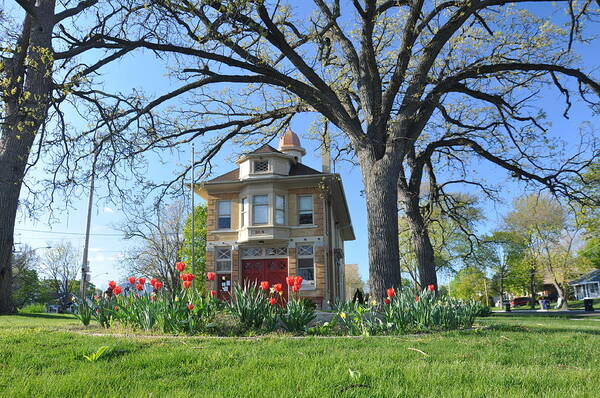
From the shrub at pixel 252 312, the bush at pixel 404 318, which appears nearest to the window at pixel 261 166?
the bush at pixel 404 318

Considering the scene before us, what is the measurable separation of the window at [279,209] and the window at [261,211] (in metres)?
0.51

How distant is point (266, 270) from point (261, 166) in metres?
5.98

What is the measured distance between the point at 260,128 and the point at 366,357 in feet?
40.6

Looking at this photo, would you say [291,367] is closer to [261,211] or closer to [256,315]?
[256,315]

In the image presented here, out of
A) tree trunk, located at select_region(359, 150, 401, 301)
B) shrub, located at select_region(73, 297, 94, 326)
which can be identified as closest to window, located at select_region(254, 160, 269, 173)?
tree trunk, located at select_region(359, 150, 401, 301)

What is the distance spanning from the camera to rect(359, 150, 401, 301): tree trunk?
9.58 metres

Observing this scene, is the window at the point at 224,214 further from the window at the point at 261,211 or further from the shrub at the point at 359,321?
the shrub at the point at 359,321

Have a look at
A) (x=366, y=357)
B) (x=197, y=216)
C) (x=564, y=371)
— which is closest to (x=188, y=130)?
(x=366, y=357)

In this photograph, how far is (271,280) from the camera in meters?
25.0

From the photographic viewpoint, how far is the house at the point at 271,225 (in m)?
24.7

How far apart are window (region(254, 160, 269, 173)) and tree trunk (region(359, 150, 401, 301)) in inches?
613

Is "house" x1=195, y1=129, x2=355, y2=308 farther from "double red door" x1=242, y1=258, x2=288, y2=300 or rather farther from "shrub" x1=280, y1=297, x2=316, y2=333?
"shrub" x1=280, y1=297, x2=316, y2=333

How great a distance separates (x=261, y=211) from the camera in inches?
1001

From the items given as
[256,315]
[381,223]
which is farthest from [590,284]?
[256,315]
